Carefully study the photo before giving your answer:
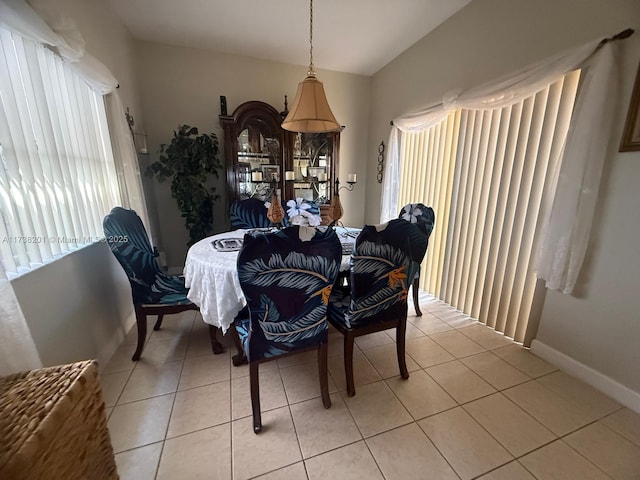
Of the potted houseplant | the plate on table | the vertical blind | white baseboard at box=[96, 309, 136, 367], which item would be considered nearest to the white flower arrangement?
the plate on table

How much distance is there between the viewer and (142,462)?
1116 mm

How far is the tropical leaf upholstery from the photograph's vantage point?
1.54 metres

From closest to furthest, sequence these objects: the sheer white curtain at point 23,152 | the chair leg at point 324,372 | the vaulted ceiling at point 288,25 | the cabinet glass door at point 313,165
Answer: the sheer white curtain at point 23,152 → the chair leg at point 324,372 → the vaulted ceiling at point 288,25 → the cabinet glass door at point 313,165

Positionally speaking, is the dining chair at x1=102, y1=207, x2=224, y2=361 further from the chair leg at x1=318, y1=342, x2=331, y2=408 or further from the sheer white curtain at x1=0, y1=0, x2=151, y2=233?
the chair leg at x1=318, y1=342, x2=331, y2=408

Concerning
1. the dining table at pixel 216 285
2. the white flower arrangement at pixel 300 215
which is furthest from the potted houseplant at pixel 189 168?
the dining table at pixel 216 285

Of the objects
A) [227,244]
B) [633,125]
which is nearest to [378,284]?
[227,244]

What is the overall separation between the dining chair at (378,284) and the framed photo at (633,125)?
3.84 feet

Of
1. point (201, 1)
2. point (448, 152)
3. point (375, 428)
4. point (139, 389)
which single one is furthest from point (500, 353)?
point (201, 1)

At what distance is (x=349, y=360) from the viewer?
1427 millimetres

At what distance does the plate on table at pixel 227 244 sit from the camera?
1639mm

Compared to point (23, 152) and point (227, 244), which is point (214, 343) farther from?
point (23, 152)

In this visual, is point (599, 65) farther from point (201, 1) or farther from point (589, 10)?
point (201, 1)

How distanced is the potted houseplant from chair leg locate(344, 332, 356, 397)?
219 centimetres

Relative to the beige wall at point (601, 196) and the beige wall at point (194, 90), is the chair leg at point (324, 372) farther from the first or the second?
the beige wall at point (194, 90)
